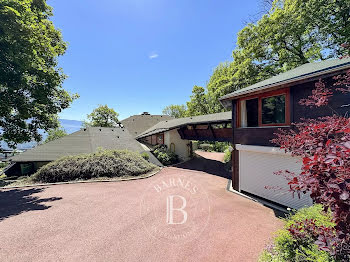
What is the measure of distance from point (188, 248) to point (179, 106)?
156 ft

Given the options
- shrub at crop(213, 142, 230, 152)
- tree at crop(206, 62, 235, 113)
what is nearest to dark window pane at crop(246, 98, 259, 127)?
tree at crop(206, 62, 235, 113)

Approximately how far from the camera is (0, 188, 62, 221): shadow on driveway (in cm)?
645

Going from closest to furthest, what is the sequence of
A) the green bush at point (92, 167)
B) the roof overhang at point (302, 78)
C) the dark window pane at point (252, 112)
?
the roof overhang at point (302, 78)
the dark window pane at point (252, 112)
the green bush at point (92, 167)

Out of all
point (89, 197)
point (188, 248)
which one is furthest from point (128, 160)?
point (188, 248)

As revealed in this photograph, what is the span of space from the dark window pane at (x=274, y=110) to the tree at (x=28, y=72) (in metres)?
12.0

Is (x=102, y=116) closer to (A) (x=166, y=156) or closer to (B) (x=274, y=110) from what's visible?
(A) (x=166, y=156)

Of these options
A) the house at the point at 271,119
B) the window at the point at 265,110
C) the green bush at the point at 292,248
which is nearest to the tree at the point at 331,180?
the green bush at the point at 292,248

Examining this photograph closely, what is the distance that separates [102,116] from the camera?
118ft

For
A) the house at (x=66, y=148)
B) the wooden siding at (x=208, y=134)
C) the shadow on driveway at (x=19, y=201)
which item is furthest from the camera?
the wooden siding at (x=208, y=134)

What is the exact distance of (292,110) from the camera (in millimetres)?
6645

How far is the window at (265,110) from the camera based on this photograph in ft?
23.0

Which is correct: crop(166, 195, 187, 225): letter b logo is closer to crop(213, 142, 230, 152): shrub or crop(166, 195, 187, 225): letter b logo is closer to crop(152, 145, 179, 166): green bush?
crop(152, 145, 179, 166): green bush

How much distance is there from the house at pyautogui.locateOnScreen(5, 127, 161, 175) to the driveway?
4764 millimetres

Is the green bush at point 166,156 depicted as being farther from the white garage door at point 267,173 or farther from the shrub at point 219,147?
the shrub at point 219,147
